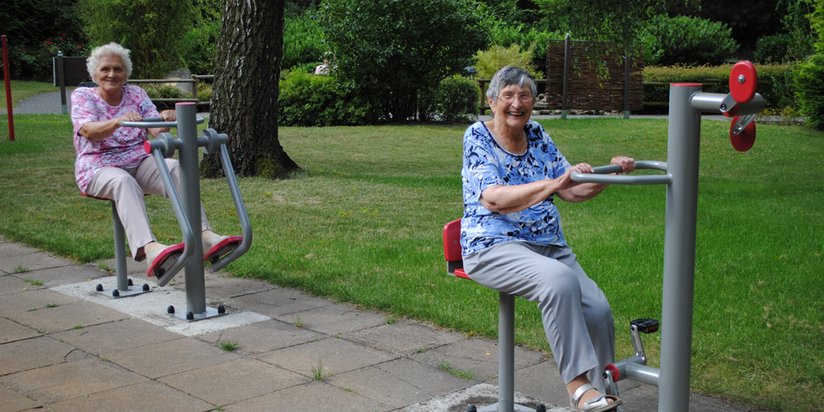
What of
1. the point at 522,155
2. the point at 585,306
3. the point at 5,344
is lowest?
the point at 5,344

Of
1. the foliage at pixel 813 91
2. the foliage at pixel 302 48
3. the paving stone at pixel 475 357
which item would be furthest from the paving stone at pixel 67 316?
the foliage at pixel 302 48

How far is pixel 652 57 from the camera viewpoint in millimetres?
28422

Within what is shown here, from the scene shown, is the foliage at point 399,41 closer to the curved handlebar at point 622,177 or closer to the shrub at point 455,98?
the shrub at point 455,98

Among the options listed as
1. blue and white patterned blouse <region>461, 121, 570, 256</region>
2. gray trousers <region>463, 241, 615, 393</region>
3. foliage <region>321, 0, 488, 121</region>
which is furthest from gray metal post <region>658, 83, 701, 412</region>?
foliage <region>321, 0, 488, 121</region>

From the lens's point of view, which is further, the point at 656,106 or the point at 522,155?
the point at 656,106

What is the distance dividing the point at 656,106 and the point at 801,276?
1821 centimetres

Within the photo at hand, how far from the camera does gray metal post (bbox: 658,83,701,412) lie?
2955mm

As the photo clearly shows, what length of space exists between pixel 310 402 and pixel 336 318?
1312 millimetres

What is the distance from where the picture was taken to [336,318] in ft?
17.5

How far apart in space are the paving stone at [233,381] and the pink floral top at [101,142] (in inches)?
71.3

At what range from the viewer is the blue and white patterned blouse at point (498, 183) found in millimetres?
3803

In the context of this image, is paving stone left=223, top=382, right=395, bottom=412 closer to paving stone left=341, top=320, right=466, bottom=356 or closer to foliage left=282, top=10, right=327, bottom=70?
paving stone left=341, top=320, right=466, bottom=356

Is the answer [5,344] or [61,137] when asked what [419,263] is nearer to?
[5,344]

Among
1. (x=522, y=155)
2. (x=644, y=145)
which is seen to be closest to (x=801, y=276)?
(x=522, y=155)
